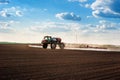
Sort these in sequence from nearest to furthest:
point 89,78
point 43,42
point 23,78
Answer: point 23,78 → point 89,78 → point 43,42

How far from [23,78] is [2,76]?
2.96 ft

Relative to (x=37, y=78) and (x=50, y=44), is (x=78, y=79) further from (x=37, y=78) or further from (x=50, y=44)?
(x=50, y=44)

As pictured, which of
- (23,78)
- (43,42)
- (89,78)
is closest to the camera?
(23,78)

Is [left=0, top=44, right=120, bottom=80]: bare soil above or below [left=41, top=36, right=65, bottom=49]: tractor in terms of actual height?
below

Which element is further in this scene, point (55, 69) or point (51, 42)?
point (51, 42)

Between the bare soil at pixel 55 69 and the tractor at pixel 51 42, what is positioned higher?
the tractor at pixel 51 42

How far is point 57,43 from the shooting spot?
46656 mm

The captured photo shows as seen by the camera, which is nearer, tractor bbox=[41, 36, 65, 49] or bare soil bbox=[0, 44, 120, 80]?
bare soil bbox=[0, 44, 120, 80]

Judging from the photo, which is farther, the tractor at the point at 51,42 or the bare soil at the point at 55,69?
the tractor at the point at 51,42

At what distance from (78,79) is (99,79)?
903mm

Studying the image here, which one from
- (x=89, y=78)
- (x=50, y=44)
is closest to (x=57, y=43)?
(x=50, y=44)

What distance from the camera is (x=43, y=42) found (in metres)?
45.8

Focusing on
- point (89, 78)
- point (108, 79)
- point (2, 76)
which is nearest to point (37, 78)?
point (2, 76)

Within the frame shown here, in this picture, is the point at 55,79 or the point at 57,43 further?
the point at 57,43
